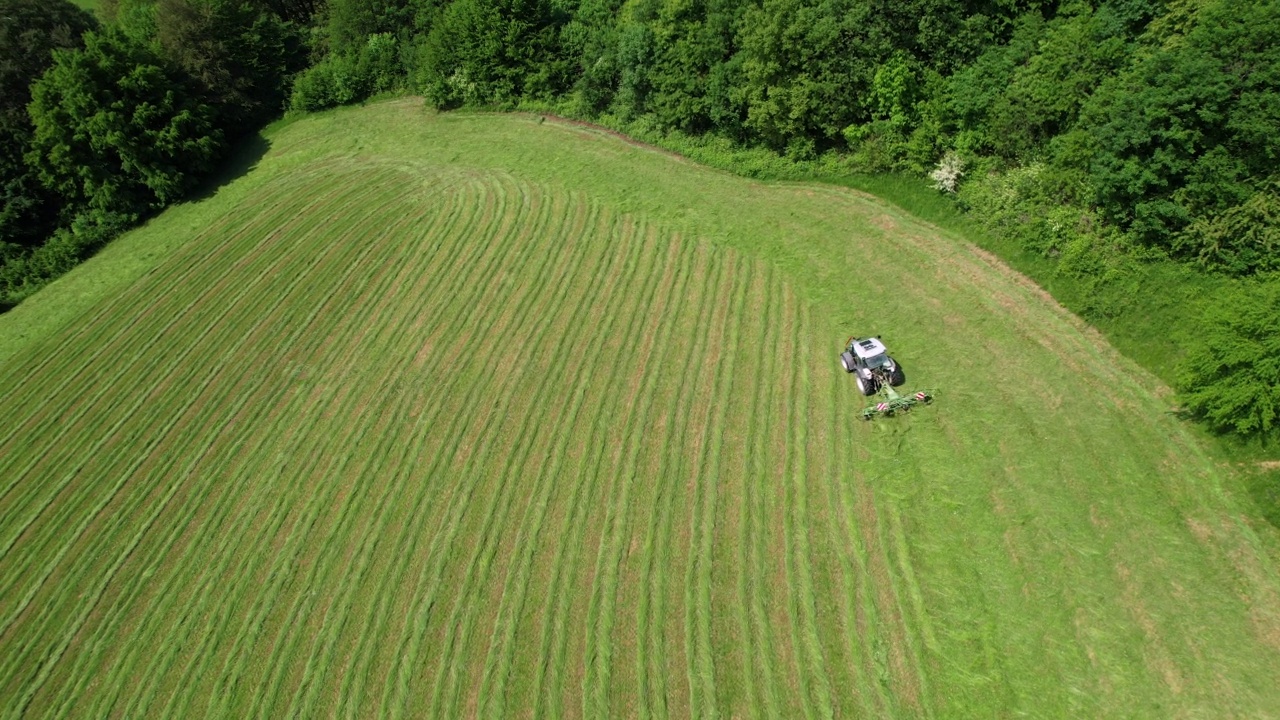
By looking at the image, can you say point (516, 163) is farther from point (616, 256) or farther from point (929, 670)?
point (929, 670)

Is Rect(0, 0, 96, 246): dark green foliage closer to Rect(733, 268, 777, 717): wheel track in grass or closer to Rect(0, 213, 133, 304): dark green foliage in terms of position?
Rect(0, 213, 133, 304): dark green foliage

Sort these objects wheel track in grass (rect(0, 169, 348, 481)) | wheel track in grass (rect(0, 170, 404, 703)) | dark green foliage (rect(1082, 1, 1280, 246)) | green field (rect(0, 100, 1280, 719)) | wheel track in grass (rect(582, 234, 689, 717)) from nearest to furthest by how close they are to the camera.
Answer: green field (rect(0, 100, 1280, 719)) → wheel track in grass (rect(582, 234, 689, 717)) → wheel track in grass (rect(0, 170, 404, 703)) → dark green foliage (rect(1082, 1, 1280, 246)) → wheel track in grass (rect(0, 169, 348, 481))

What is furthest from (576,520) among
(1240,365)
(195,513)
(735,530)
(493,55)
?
(493,55)

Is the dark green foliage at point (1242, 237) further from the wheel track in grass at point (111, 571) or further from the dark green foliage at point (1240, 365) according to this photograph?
the wheel track in grass at point (111, 571)

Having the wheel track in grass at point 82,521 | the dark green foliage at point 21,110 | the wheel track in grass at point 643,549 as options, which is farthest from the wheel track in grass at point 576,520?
the dark green foliage at point 21,110

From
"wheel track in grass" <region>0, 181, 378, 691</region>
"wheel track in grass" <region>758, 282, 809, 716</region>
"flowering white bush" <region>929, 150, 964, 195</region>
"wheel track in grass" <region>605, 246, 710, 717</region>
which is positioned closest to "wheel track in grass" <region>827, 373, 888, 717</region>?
"wheel track in grass" <region>758, 282, 809, 716</region>

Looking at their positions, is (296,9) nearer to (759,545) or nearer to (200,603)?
(200,603)

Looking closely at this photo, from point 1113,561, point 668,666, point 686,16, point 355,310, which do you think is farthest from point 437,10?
point 1113,561
